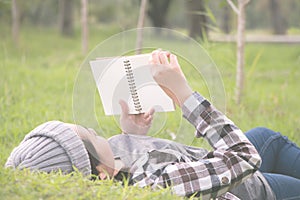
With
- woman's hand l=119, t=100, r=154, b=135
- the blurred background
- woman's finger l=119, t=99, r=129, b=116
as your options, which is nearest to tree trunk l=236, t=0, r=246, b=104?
woman's hand l=119, t=100, r=154, b=135

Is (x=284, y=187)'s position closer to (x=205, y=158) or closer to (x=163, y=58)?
(x=205, y=158)

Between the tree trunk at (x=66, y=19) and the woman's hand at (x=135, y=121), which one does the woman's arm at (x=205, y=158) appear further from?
the tree trunk at (x=66, y=19)

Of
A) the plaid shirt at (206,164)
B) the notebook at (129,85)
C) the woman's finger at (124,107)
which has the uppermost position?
the notebook at (129,85)

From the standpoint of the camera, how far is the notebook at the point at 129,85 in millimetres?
1873

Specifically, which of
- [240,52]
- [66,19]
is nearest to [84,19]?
[240,52]

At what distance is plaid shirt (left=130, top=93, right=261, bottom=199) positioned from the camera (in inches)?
73.8

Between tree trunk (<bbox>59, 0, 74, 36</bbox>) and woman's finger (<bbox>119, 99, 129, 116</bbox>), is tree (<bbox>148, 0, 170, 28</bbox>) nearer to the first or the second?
tree trunk (<bbox>59, 0, 74, 36</bbox>)

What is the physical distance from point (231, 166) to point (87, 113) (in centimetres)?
54

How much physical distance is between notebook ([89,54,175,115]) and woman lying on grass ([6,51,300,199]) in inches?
1.1

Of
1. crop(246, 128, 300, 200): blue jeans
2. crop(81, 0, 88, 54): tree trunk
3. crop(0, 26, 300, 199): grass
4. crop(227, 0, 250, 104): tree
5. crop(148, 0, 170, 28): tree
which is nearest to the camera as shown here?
crop(0, 26, 300, 199): grass

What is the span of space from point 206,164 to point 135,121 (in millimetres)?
311

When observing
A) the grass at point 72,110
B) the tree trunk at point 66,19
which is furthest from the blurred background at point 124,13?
the grass at point 72,110

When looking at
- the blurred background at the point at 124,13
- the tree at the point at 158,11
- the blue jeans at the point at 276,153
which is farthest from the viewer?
the tree at the point at 158,11

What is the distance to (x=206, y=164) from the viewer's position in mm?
1895
